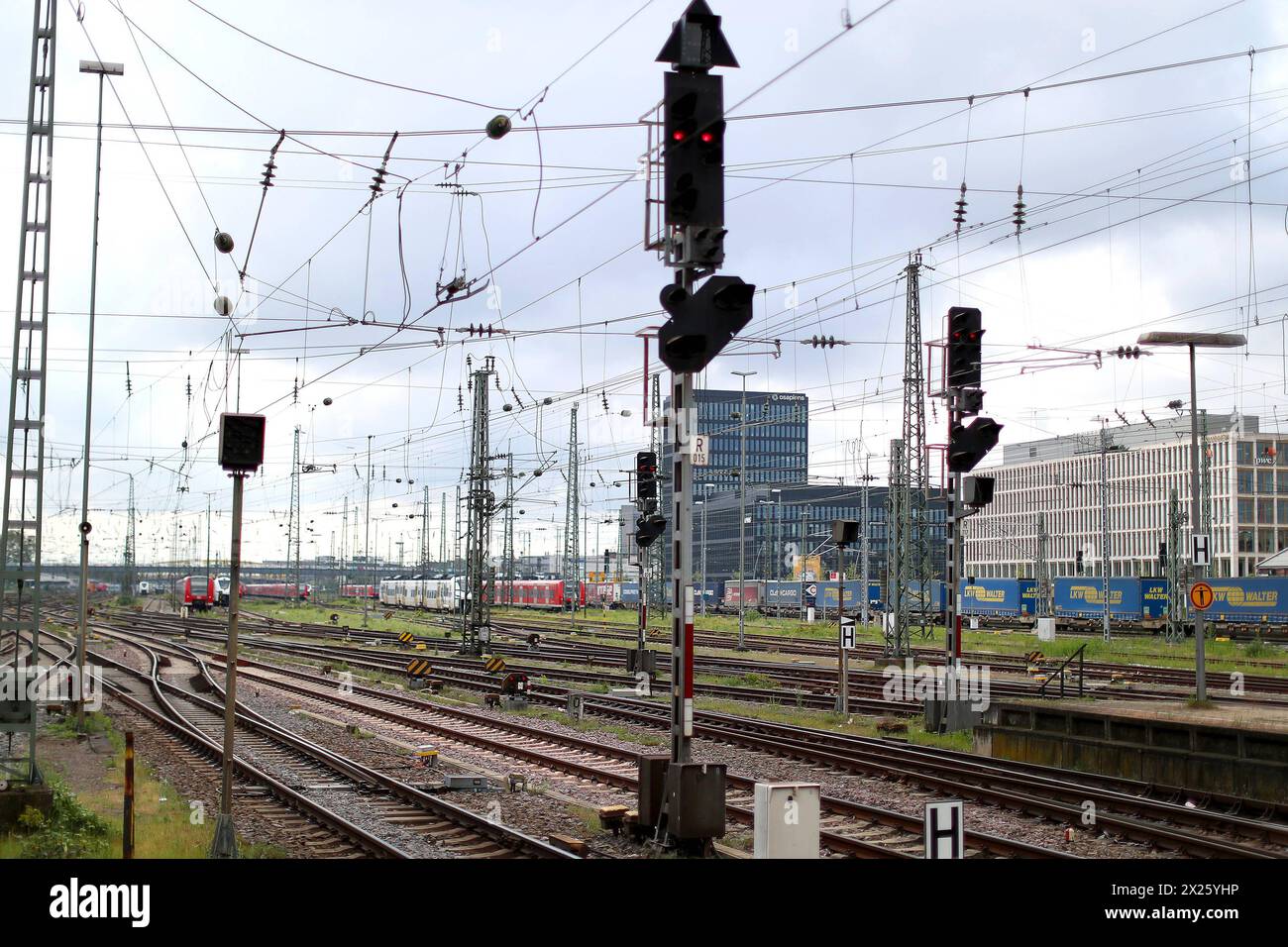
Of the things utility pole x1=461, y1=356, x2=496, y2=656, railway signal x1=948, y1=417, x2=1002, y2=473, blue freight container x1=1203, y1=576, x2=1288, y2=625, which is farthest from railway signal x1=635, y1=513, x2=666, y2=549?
blue freight container x1=1203, y1=576, x2=1288, y2=625

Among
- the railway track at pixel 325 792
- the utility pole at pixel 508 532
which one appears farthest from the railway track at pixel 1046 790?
the utility pole at pixel 508 532

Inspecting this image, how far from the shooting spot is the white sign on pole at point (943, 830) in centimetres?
864

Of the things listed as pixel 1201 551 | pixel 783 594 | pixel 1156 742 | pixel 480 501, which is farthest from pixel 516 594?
pixel 1156 742

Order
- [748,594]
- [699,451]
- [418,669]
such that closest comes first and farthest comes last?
[699,451] < [418,669] < [748,594]

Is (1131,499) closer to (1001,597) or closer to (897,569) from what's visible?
(1001,597)

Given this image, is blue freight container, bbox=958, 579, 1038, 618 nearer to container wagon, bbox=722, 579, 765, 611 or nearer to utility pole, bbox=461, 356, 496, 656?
container wagon, bbox=722, 579, 765, 611

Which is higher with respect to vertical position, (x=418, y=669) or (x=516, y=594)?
(x=418, y=669)

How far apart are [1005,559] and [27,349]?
13759 cm

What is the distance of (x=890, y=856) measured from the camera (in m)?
12.7

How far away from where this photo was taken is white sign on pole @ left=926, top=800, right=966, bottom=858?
340 inches

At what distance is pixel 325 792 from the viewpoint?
17.1 m

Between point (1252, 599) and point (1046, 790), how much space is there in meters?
53.9
